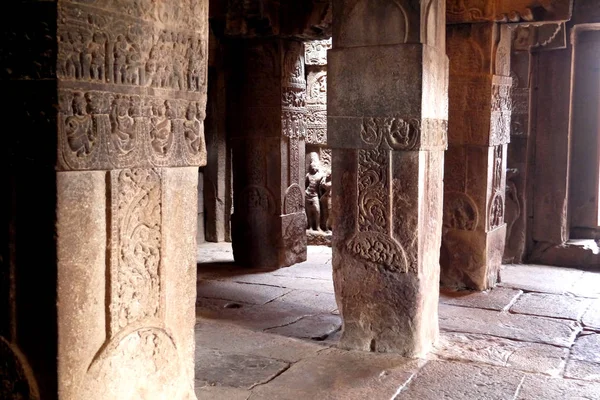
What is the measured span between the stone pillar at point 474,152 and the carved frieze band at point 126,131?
3868 millimetres

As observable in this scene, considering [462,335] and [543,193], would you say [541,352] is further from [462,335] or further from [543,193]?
[543,193]

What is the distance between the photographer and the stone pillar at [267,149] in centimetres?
714

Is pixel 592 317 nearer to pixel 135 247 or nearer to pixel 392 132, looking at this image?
pixel 392 132

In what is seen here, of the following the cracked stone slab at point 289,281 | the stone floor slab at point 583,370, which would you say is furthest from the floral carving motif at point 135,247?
the cracked stone slab at point 289,281

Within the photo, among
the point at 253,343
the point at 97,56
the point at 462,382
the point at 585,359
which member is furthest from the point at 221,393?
the point at 585,359

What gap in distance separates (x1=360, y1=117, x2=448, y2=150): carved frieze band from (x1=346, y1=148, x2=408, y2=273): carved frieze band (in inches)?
2.5

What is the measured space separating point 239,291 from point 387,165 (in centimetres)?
238

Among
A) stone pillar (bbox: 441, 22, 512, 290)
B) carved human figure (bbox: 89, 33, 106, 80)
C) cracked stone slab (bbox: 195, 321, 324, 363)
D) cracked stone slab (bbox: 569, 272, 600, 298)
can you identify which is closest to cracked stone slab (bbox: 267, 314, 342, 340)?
cracked stone slab (bbox: 195, 321, 324, 363)

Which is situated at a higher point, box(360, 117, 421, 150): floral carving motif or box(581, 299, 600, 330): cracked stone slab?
box(360, 117, 421, 150): floral carving motif

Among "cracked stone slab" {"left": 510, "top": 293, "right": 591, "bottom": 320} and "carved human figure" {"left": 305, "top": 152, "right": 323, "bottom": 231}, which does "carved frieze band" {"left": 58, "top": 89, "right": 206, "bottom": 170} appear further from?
"carved human figure" {"left": 305, "top": 152, "right": 323, "bottom": 231}

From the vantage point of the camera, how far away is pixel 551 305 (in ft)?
18.9

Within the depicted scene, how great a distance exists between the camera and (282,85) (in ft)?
23.4

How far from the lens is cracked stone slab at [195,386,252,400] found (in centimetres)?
362
